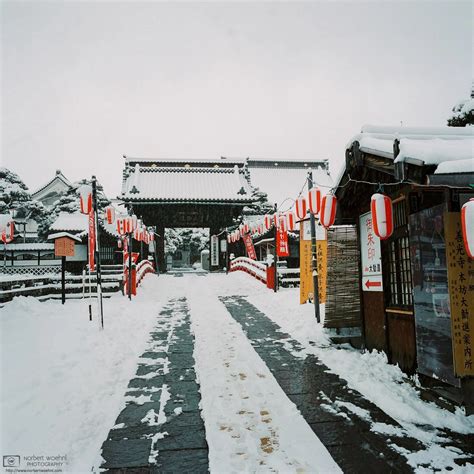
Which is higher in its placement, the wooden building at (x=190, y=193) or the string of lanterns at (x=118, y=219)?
the wooden building at (x=190, y=193)

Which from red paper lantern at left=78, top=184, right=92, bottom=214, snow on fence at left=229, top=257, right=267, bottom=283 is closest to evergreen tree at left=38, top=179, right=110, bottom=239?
snow on fence at left=229, top=257, right=267, bottom=283

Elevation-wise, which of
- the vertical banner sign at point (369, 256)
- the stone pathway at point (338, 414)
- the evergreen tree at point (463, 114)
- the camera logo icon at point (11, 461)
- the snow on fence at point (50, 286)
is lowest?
the stone pathway at point (338, 414)

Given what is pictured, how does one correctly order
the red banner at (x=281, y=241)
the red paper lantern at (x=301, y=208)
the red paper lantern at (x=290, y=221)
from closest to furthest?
1. the red paper lantern at (x=301, y=208)
2. the red paper lantern at (x=290, y=221)
3. the red banner at (x=281, y=241)

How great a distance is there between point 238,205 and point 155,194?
658cm

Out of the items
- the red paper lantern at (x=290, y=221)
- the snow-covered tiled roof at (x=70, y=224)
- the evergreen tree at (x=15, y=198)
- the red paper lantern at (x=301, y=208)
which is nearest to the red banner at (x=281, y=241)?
the red paper lantern at (x=290, y=221)

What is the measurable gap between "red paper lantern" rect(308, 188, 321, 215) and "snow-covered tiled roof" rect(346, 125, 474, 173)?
2.69 m

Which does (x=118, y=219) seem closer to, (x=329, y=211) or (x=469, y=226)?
(x=329, y=211)

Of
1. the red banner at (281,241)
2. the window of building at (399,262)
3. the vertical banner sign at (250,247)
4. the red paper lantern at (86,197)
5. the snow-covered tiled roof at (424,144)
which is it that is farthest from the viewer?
the vertical banner sign at (250,247)

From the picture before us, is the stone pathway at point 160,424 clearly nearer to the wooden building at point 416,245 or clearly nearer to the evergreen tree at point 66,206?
the wooden building at point 416,245

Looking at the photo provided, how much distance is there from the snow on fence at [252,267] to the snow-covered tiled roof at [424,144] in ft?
39.6

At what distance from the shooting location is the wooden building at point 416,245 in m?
4.12

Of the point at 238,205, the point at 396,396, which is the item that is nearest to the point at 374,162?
the point at 396,396

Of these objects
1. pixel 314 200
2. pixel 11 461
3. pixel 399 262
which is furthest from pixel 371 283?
pixel 11 461

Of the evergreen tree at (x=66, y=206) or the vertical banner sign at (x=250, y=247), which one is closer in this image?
the vertical banner sign at (x=250, y=247)
